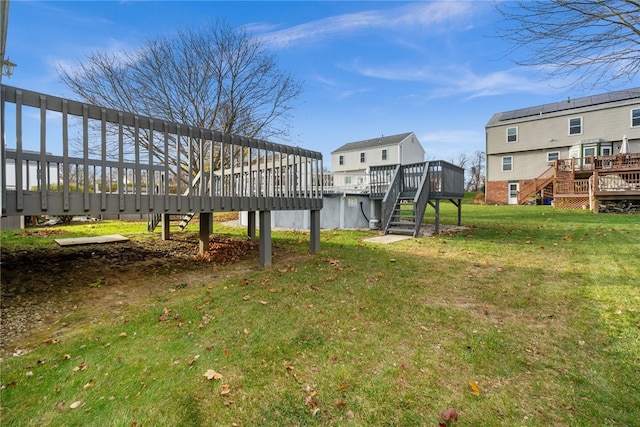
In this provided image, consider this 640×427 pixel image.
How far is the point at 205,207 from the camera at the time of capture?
5137mm

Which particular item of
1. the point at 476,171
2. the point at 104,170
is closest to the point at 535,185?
the point at 104,170

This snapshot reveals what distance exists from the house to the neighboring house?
25.6ft

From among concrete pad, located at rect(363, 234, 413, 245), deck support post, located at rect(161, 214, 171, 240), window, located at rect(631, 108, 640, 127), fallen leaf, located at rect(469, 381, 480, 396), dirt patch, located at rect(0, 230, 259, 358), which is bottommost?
fallen leaf, located at rect(469, 381, 480, 396)

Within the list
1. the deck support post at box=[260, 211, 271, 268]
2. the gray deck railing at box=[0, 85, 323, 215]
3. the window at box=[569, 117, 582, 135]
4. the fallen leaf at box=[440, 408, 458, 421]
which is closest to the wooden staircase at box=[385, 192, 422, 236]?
the gray deck railing at box=[0, 85, 323, 215]

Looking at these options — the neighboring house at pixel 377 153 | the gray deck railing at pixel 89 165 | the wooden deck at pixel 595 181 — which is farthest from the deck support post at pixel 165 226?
the neighboring house at pixel 377 153

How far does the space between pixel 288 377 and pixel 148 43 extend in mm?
16158

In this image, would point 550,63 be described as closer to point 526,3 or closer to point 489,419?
point 526,3

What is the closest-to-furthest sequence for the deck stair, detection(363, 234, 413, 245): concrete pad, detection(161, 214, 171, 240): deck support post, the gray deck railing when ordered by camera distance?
the gray deck railing
detection(363, 234, 413, 245): concrete pad
detection(161, 214, 171, 240): deck support post
the deck stair

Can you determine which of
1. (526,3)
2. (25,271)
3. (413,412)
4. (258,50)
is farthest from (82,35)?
(413,412)

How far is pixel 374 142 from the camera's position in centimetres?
3441

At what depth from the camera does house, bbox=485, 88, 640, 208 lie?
19.1 meters

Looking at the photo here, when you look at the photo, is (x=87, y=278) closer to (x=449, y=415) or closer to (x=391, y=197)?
(x=449, y=415)

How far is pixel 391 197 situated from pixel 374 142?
25.2 meters

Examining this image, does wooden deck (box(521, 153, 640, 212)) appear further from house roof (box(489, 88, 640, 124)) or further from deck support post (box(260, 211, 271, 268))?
deck support post (box(260, 211, 271, 268))
